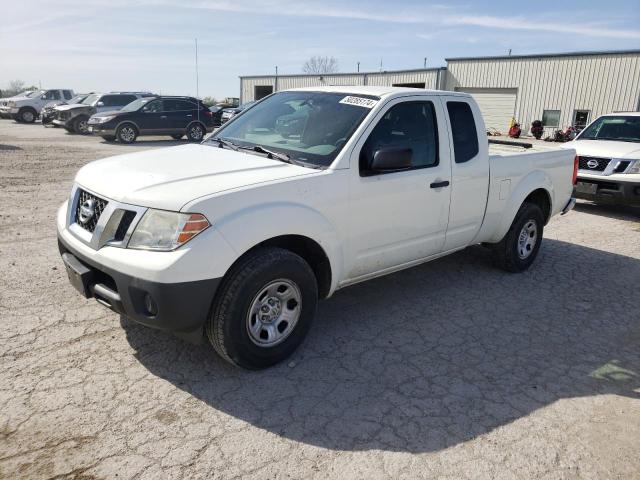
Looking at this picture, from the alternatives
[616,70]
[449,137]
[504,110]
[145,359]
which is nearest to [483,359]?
[449,137]

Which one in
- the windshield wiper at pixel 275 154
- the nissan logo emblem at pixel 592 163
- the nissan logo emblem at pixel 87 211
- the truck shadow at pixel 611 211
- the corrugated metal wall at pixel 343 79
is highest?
the corrugated metal wall at pixel 343 79

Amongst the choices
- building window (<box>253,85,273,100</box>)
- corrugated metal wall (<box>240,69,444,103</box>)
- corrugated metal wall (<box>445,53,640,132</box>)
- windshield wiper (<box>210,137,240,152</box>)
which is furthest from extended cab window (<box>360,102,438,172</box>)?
building window (<box>253,85,273,100</box>)

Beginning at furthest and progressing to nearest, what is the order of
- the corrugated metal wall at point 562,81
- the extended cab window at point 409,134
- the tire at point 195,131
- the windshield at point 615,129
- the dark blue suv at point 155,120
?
the corrugated metal wall at point 562,81 → the tire at point 195,131 → the dark blue suv at point 155,120 → the windshield at point 615,129 → the extended cab window at point 409,134

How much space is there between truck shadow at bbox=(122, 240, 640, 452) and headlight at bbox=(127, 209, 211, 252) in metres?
0.96

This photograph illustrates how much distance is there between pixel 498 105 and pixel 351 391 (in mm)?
30547

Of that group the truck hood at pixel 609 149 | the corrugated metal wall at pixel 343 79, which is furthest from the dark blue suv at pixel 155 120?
the truck hood at pixel 609 149

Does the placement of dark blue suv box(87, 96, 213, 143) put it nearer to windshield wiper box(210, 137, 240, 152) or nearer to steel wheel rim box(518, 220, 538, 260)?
windshield wiper box(210, 137, 240, 152)

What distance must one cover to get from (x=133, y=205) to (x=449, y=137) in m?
2.78

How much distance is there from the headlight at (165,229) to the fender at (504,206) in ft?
10.4

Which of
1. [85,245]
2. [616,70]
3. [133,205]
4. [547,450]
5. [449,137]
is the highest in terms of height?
[616,70]

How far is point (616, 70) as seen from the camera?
25.8 m

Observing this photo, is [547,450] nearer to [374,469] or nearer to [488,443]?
[488,443]

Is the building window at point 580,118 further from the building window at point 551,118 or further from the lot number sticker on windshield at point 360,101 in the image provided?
the lot number sticker on windshield at point 360,101

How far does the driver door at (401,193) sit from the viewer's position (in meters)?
3.90
